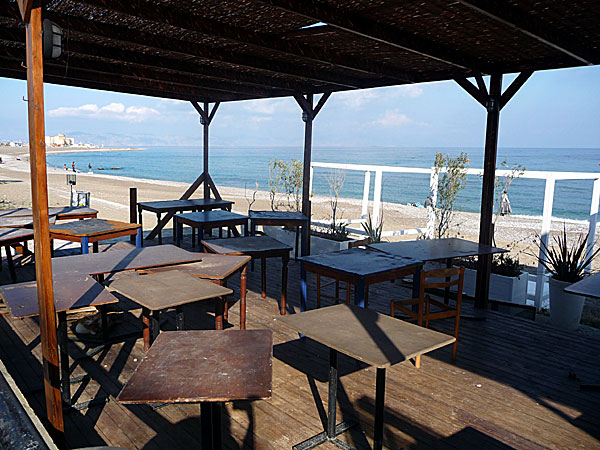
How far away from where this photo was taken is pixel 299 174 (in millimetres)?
9953

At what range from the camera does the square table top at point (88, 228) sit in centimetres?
495

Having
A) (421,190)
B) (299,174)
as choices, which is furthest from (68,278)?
(421,190)

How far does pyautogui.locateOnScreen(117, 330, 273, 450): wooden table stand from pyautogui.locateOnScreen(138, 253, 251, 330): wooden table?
51.3 inches

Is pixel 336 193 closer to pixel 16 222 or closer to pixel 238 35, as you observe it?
pixel 238 35

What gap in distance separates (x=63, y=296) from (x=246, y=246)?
2195 mm

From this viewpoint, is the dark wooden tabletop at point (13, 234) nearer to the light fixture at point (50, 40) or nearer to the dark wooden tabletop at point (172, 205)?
the dark wooden tabletop at point (172, 205)

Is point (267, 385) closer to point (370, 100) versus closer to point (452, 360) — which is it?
point (452, 360)

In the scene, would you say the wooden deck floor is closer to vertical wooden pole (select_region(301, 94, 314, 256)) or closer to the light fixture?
the light fixture

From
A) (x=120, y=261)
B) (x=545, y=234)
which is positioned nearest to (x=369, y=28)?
(x=120, y=261)

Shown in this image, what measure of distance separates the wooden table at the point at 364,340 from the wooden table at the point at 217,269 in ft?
3.58

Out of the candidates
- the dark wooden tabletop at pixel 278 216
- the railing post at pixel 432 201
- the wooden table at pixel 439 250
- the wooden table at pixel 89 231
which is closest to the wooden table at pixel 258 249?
the wooden table at pixel 439 250

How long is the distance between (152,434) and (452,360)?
2.40 meters

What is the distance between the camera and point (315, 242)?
764cm

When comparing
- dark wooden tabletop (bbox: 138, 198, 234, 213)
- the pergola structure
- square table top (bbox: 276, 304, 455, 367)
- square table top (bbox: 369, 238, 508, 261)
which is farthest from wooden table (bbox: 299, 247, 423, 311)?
dark wooden tabletop (bbox: 138, 198, 234, 213)
